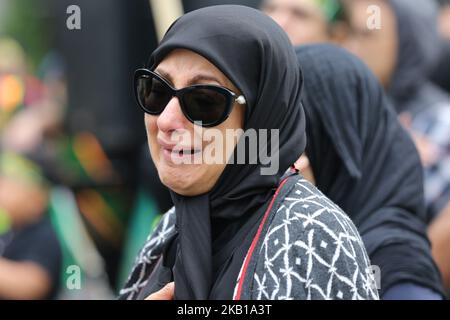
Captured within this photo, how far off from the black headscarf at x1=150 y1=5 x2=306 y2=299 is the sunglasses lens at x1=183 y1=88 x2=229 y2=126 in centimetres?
5

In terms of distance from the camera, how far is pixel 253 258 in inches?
77.1

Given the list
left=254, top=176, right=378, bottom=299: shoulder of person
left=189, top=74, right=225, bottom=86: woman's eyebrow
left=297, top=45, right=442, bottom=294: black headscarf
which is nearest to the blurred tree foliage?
left=297, top=45, right=442, bottom=294: black headscarf

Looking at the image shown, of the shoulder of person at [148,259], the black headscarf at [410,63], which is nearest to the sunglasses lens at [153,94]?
the shoulder of person at [148,259]

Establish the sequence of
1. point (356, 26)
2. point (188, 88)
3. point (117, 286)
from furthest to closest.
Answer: point (117, 286) < point (356, 26) < point (188, 88)

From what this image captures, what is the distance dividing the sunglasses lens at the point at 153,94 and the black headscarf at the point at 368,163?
731 millimetres

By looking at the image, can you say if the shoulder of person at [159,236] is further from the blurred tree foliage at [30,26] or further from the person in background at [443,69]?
the blurred tree foliage at [30,26]

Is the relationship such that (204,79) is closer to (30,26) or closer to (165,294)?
(165,294)

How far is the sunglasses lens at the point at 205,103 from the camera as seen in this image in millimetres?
2053

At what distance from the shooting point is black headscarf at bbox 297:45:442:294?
8.73 feet

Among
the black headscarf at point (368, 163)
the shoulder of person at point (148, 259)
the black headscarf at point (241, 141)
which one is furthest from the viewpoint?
the black headscarf at point (368, 163)

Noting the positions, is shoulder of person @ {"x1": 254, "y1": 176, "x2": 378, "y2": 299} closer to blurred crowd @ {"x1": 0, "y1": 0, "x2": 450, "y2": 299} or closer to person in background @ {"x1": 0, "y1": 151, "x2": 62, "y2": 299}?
blurred crowd @ {"x1": 0, "y1": 0, "x2": 450, "y2": 299}
